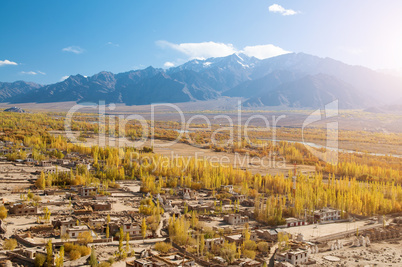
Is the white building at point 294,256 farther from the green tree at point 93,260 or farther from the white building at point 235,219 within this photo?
the green tree at point 93,260

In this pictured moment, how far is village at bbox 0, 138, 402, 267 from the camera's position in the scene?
19391 mm

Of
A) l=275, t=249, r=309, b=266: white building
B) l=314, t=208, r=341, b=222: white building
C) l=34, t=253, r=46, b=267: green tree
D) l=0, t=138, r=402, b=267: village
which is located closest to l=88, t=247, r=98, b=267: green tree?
l=0, t=138, r=402, b=267: village

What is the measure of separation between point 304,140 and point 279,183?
5664cm

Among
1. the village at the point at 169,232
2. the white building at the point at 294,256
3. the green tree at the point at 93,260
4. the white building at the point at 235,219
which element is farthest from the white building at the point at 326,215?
the green tree at the point at 93,260

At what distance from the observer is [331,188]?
34.6 m

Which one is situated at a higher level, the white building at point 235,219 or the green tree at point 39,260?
the green tree at point 39,260

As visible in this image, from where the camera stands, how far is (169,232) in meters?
22.8

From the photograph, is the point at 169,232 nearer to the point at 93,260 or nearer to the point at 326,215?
the point at 93,260

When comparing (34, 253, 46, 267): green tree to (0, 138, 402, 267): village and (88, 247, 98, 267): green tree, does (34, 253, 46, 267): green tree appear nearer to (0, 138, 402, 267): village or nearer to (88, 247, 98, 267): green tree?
(0, 138, 402, 267): village

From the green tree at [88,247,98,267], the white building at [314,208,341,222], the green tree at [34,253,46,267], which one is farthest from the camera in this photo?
the white building at [314,208,341,222]

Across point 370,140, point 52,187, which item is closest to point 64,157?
point 52,187

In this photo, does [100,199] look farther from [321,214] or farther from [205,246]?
[321,214]

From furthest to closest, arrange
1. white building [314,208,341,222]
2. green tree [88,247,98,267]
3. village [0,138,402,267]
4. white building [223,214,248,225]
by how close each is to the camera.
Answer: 1. white building [314,208,341,222]
2. white building [223,214,248,225]
3. village [0,138,402,267]
4. green tree [88,247,98,267]

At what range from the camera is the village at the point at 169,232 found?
63.6 feet
